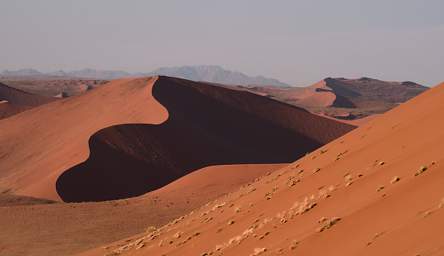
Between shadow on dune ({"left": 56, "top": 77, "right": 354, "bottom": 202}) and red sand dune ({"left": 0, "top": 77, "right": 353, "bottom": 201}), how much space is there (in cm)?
7

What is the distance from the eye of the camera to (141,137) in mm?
43906

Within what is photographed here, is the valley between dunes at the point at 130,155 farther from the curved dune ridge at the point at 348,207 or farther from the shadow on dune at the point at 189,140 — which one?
the curved dune ridge at the point at 348,207

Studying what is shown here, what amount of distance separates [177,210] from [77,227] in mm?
4531

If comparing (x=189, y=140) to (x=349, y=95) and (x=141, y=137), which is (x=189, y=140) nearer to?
(x=141, y=137)

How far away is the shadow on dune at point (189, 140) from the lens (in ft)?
125

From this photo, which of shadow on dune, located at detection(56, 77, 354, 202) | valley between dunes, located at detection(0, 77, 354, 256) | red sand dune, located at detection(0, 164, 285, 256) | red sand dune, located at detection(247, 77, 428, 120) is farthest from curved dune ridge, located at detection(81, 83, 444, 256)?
red sand dune, located at detection(247, 77, 428, 120)

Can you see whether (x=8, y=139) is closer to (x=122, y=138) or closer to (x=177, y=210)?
(x=122, y=138)

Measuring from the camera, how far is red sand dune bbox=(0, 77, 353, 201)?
38.6 m

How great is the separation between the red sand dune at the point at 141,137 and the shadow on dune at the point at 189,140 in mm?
74

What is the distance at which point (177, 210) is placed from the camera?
25969 mm

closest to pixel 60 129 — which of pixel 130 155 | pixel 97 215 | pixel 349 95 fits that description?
pixel 130 155

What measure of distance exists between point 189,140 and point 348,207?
3771cm

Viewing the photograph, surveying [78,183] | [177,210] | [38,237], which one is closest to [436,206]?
[38,237]

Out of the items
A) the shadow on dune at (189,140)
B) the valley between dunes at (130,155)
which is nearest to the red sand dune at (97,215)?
the valley between dunes at (130,155)
